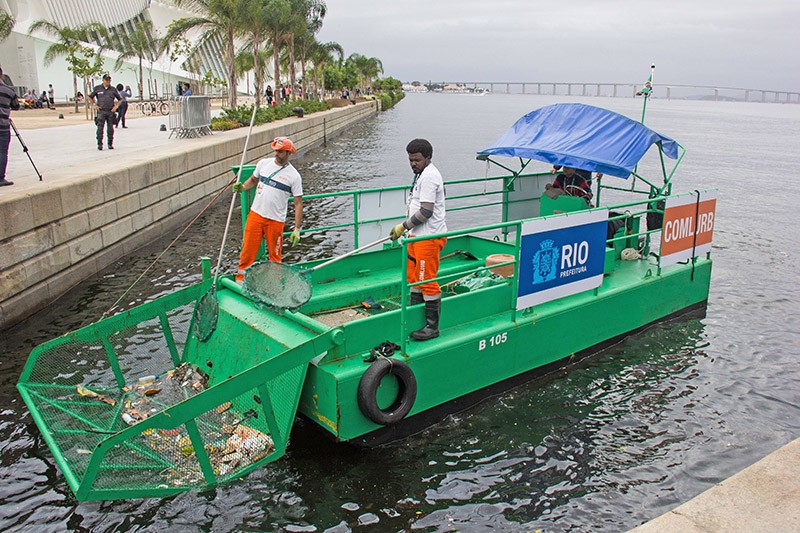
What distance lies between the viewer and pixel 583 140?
8812mm

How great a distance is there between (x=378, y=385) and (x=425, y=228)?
1589 mm

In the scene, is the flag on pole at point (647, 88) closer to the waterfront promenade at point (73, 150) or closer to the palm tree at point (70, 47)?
the waterfront promenade at point (73, 150)

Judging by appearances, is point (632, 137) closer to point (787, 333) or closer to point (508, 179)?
point (508, 179)

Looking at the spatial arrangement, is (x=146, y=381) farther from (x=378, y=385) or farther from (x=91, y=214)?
(x=91, y=214)

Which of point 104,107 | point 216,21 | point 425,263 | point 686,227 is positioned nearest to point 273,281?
point 425,263

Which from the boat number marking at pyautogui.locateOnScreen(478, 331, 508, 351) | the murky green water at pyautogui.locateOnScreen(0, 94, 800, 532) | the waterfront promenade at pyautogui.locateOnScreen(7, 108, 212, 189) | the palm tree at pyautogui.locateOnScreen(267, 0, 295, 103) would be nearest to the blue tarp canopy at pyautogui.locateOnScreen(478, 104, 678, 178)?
the murky green water at pyautogui.locateOnScreen(0, 94, 800, 532)

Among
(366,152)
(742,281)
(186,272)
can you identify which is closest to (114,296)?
(186,272)

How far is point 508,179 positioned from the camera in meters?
10.7

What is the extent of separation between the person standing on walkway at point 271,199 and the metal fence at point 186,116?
15.5 metres

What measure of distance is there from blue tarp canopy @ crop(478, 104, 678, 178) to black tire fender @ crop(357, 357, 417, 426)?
4109 mm

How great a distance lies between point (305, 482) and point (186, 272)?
288 inches

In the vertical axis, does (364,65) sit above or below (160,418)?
above

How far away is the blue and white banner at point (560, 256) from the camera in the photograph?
260 inches

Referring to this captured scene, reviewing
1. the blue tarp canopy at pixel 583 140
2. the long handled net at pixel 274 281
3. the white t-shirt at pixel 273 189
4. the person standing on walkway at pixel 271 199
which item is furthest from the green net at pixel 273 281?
the blue tarp canopy at pixel 583 140
